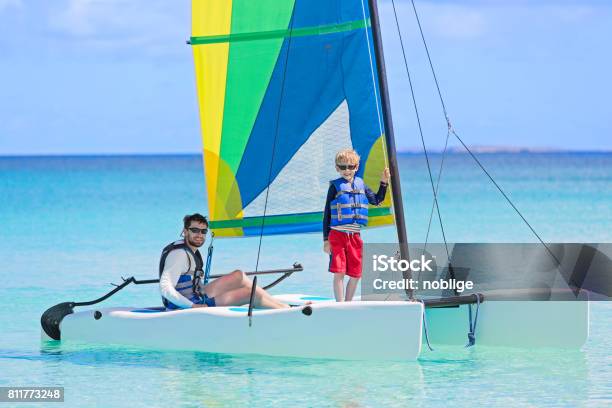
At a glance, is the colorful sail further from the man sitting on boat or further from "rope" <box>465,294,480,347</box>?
"rope" <box>465,294,480,347</box>

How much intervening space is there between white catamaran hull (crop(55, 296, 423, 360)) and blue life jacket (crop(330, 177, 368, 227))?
0.62 m

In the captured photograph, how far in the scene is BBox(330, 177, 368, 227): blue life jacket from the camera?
958cm

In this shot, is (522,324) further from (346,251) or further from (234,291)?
(234,291)

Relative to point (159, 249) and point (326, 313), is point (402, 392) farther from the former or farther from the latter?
point (159, 249)

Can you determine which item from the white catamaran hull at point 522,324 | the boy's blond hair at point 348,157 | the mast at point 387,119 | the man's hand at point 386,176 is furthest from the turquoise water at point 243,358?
the boy's blond hair at point 348,157

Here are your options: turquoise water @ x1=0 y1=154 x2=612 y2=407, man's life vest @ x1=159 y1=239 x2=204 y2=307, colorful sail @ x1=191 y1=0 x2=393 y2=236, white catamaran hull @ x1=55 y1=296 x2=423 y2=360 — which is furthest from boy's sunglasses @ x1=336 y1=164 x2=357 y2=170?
turquoise water @ x1=0 y1=154 x2=612 y2=407

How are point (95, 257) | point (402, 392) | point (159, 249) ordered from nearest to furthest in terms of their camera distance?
point (402, 392), point (95, 257), point (159, 249)

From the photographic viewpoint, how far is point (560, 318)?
9.93 metres

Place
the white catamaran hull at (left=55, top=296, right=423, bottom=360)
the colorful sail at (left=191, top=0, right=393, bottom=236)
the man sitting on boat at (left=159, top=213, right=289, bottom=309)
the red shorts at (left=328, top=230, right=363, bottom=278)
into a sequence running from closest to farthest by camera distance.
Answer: the white catamaran hull at (left=55, top=296, right=423, bottom=360), the red shorts at (left=328, top=230, right=363, bottom=278), the man sitting on boat at (left=159, top=213, right=289, bottom=309), the colorful sail at (left=191, top=0, right=393, bottom=236)

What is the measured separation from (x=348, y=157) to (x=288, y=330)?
4.14 ft

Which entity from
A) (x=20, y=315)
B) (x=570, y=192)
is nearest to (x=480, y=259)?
(x=20, y=315)

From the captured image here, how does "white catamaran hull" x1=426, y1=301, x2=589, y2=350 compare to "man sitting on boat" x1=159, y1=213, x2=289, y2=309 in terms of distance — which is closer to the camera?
"man sitting on boat" x1=159, y1=213, x2=289, y2=309

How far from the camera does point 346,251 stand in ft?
31.5

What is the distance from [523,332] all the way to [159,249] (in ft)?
38.4
